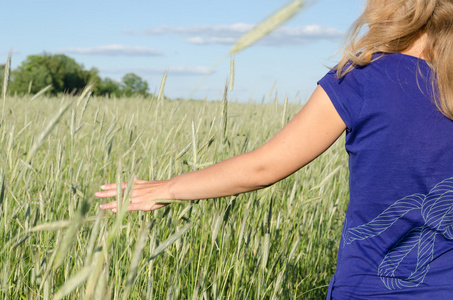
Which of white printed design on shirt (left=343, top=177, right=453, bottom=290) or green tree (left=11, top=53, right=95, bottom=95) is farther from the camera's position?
green tree (left=11, top=53, right=95, bottom=95)

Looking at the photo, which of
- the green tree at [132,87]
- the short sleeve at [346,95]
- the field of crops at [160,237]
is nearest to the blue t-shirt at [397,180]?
the short sleeve at [346,95]

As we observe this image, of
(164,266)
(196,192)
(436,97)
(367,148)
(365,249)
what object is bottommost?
(164,266)

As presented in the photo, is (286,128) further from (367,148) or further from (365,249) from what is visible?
(365,249)

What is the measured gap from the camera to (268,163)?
96 centimetres

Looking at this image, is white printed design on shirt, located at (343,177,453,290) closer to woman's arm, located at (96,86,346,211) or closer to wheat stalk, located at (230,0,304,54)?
woman's arm, located at (96,86,346,211)

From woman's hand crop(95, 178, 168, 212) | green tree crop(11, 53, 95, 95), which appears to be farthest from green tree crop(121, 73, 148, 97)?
woman's hand crop(95, 178, 168, 212)

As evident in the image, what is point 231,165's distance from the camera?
3.17 ft

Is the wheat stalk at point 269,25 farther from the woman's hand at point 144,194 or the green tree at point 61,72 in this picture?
the green tree at point 61,72

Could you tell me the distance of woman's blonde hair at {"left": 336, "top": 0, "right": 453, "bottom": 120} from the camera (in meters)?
0.98

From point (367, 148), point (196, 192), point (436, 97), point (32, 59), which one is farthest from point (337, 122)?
point (32, 59)

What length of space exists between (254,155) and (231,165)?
5 centimetres

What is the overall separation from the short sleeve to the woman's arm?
1cm

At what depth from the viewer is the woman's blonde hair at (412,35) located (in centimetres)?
98

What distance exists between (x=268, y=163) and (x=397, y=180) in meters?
0.27
